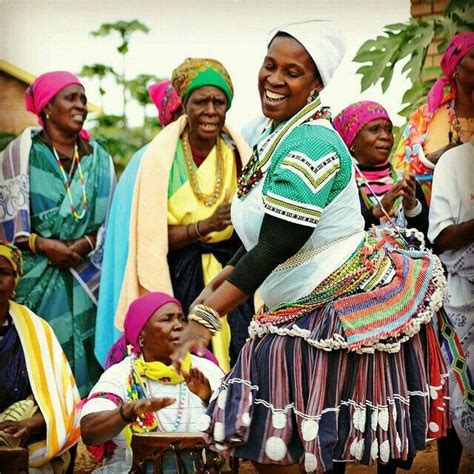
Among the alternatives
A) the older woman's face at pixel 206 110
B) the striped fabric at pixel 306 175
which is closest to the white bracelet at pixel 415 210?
the older woman's face at pixel 206 110

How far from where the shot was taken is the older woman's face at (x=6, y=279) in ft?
18.2

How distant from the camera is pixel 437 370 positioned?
413 cm

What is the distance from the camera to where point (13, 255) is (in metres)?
5.64

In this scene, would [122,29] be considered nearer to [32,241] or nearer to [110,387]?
[32,241]

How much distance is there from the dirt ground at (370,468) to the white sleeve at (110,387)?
1.01 metres

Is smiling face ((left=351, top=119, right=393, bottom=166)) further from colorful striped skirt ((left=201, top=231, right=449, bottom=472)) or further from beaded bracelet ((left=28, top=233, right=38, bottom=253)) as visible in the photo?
colorful striped skirt ((left=201, top=231, right=449, bottom=472))

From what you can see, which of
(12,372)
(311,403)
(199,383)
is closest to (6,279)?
(12,372)

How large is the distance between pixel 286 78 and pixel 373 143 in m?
2.05

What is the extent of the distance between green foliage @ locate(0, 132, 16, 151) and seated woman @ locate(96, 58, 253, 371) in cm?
69

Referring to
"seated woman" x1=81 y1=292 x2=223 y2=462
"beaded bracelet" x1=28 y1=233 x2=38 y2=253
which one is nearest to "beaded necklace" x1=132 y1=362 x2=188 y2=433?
"seated woman" x1=81 y1=292 x2=223 y2=462

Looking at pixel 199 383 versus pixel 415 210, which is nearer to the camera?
pixel 199 383

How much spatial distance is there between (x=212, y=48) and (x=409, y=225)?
1.43m

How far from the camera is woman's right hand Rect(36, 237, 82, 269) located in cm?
618

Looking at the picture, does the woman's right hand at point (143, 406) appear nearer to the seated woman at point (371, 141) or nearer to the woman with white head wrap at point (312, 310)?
the woman with white head wrap at point (312, 310)
